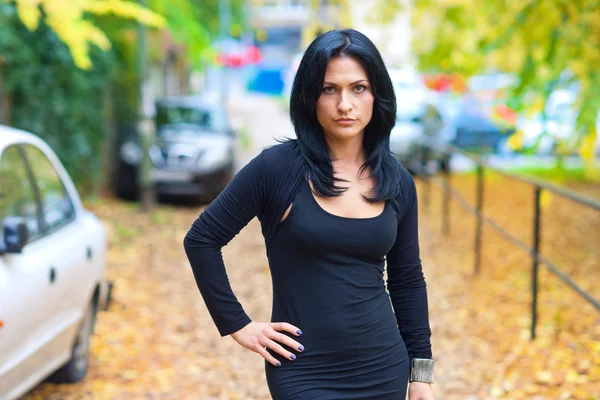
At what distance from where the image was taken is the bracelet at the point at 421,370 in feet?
8.64

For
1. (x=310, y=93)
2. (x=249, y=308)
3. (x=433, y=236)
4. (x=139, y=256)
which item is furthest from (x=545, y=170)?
(x=310, y=93)

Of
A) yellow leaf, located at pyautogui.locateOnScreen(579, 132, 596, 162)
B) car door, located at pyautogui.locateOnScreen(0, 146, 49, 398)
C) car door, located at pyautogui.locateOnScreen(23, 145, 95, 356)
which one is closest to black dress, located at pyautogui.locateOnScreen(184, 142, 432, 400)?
car door, located at pyautogui.locateOnScreen(0, 146, 49, 398)

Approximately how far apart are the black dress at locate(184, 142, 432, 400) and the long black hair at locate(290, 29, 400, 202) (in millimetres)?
53

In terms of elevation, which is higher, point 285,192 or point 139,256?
point 285,192

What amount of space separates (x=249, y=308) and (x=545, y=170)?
12.0m

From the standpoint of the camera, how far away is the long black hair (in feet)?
7.99

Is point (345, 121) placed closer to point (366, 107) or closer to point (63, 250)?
point (366, 107)

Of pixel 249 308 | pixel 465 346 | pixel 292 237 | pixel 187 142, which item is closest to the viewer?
pixel 292 237

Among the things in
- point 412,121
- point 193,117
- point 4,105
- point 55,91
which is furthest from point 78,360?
point 412,121

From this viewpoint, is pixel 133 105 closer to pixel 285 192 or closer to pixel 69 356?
pixel 69 356

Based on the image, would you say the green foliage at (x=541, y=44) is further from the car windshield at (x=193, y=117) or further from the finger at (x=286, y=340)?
the car windshield at (x=193, y=117)

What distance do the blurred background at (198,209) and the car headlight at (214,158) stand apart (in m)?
0.04

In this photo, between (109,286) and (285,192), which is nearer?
(285,192)

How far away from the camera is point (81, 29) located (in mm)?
6887
